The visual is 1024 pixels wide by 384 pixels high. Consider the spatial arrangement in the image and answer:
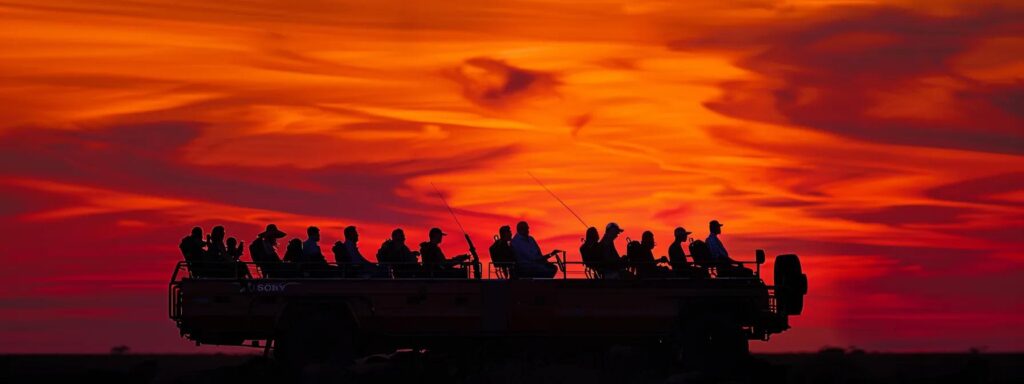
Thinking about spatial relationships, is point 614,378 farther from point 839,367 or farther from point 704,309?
point 839,367

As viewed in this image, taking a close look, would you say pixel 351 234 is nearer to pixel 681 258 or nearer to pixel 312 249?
pixel 312 249

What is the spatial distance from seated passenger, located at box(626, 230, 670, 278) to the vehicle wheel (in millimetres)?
5775

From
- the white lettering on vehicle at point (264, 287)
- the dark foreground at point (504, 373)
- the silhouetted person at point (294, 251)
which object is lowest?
the dark foreground at point (504, 373)

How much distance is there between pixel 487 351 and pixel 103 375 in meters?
9.48

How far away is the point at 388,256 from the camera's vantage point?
28.9 metres

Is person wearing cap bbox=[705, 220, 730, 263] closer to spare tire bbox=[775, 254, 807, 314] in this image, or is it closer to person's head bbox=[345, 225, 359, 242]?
spare tire bbox=[775, 254, 807, 314]

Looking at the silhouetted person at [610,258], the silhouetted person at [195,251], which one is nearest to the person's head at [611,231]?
the silhouetted person at [610,258]

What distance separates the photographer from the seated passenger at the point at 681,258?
28.9 m

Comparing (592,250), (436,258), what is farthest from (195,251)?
(592,250)

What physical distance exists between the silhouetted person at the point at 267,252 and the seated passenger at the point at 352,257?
117 cm

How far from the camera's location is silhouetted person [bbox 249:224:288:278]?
28797 mm

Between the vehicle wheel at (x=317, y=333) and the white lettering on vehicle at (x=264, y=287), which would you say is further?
the white lettering on vehicle at (x=264, y=287)

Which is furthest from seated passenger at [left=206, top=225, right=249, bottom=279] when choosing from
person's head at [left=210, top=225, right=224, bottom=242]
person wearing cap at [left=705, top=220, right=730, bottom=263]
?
person wearing cap at [left=705, top=220, right=730, bottom=263]

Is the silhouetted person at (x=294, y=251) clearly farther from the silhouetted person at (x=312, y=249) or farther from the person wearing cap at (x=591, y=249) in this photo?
the person wearing cap at (x=591, y=249)
